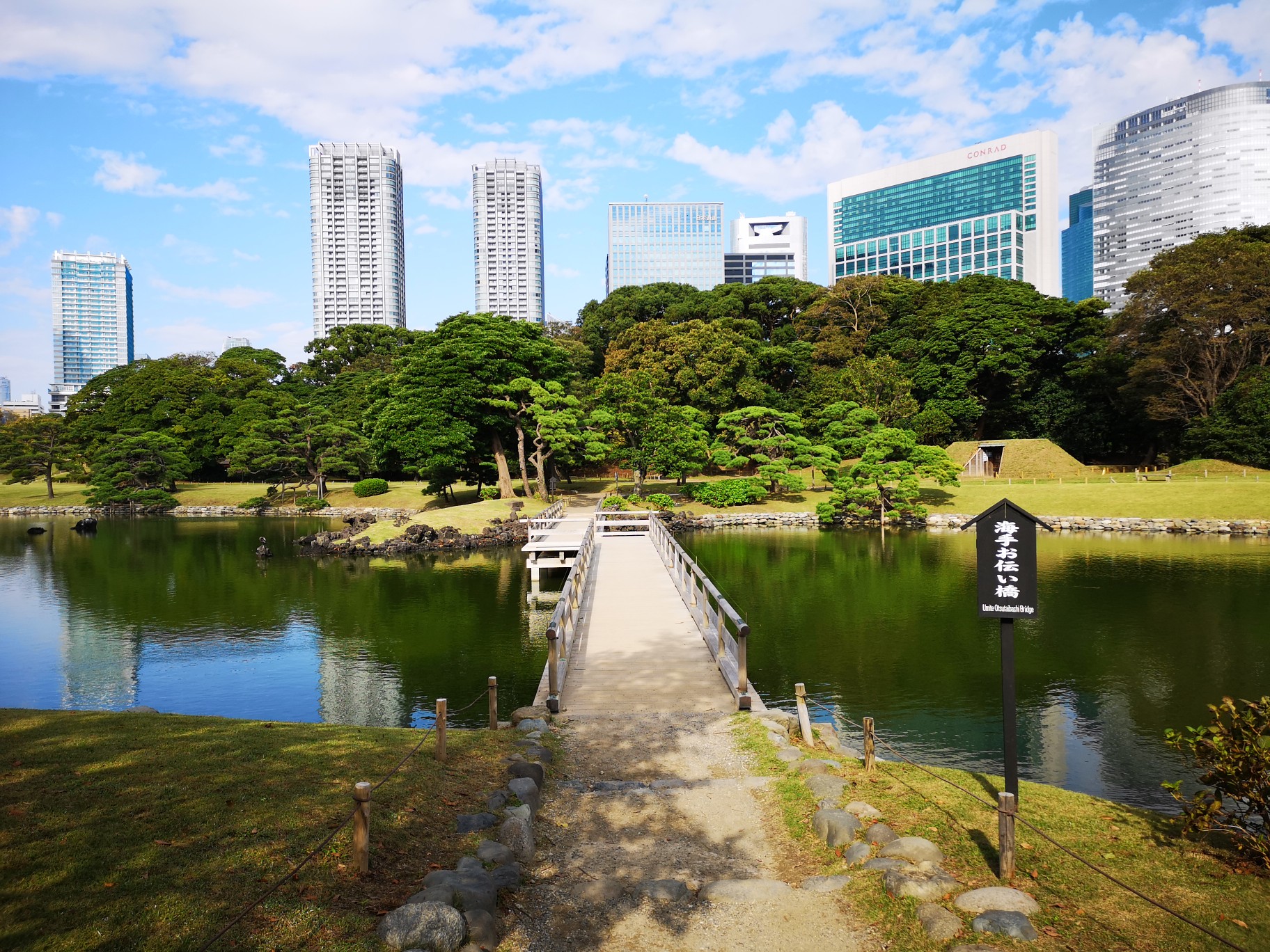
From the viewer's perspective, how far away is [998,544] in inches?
236

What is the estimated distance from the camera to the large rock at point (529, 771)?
699 centimetres

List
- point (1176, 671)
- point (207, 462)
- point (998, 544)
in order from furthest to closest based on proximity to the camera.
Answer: point (207, 462) → point (1176, 671) → point (998, 544)

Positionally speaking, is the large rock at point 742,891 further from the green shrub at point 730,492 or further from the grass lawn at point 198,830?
the green shrub at point 730,492

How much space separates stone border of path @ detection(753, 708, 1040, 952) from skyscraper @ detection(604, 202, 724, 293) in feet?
490

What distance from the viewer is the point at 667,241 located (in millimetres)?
151000

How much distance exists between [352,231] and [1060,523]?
150 meters

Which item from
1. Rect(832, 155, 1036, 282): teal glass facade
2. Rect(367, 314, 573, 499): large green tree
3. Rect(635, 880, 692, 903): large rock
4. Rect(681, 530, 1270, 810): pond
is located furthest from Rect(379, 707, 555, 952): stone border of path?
Rect(832, 155, 1036, 282): teal glass facade

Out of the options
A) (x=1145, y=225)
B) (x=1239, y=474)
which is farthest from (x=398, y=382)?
(x=1145, y=225)

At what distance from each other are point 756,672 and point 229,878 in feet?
34.1

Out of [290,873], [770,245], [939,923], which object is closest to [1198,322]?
[939,923]

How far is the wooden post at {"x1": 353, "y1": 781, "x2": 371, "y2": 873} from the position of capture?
189 inches

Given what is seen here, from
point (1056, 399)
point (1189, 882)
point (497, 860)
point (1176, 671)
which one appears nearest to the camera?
point (1189, 882)

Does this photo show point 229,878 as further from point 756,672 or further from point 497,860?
point 756,672

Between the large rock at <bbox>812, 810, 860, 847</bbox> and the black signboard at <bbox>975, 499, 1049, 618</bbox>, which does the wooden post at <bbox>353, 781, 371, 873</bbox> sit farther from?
the black signboard at <bbox>975, 499, 1049, 618</bbox>
